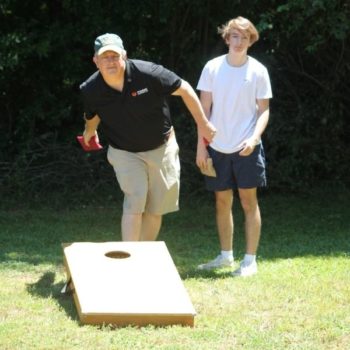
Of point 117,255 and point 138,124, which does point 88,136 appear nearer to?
point 138,124

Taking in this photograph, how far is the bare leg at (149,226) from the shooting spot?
5894mm

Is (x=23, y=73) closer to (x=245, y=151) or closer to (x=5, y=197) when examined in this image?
(x=5, y=197)

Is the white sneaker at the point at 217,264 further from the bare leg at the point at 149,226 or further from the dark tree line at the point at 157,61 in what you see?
the dark tree line at the point at 157,61

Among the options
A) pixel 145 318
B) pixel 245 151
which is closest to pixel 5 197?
pixel 245 151

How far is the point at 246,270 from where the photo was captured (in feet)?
19.0

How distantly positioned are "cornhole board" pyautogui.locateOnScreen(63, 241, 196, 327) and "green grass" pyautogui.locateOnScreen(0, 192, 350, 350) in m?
0.08

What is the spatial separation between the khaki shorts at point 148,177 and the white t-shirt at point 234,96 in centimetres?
39

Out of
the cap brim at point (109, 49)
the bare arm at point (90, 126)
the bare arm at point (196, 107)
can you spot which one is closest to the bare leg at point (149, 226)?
the bare arm at point (90, 126)

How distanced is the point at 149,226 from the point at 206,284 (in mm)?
675

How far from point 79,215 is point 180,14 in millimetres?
2755

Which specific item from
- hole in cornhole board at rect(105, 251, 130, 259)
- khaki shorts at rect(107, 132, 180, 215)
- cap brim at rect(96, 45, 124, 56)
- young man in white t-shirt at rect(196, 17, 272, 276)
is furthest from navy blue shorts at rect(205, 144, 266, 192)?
cap brim at rect(96, 45, 124, 56)

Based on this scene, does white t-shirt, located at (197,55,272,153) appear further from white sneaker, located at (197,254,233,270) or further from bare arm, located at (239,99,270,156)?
white sneaker, located at (197,254,233,270)

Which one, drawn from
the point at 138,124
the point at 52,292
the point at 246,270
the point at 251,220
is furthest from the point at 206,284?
the point at 138,124

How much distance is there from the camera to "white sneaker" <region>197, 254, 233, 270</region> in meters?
6.02
